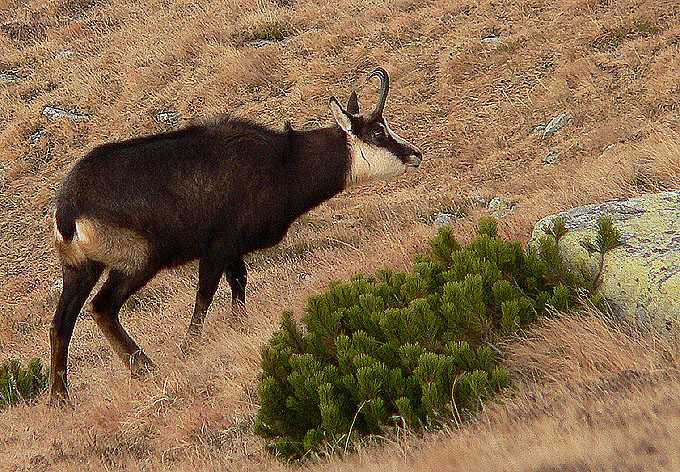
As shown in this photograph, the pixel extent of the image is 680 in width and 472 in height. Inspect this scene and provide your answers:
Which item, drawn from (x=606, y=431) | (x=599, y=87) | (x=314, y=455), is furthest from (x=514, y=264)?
(x=599, y=87)

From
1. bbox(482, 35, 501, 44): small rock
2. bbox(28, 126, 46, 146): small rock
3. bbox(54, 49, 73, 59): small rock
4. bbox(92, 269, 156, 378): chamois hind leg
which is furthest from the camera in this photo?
→ bbox(54, 49, 73, 59): small rock

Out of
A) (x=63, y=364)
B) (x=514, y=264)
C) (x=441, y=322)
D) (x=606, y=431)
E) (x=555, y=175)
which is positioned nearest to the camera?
(x=606, y=431)

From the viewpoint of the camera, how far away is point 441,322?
6.18 m

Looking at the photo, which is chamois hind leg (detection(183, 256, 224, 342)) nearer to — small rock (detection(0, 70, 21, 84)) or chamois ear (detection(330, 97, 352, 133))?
chamois ear (detection(330, 97, 352, 133))

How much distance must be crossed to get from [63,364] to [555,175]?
7.88m

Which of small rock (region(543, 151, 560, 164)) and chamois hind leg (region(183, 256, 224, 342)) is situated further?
small rock (region(543, 151, 560, 164))

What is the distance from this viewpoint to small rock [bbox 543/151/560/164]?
15026mm

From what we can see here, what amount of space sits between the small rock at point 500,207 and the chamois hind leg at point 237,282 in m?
3.93

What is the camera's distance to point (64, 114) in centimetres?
2172

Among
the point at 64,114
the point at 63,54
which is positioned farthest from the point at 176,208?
the point at 63,54

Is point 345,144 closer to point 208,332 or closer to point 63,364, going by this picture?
point 208,332

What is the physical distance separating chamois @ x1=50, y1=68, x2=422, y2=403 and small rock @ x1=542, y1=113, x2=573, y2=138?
703 cm

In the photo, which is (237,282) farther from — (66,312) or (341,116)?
(341,116)

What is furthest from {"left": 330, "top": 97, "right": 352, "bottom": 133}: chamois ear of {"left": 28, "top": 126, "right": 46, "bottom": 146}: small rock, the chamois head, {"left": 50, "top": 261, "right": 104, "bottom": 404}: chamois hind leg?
{"left": 28, "top": 126, "right": 46, "bottom": 146}: small rock
